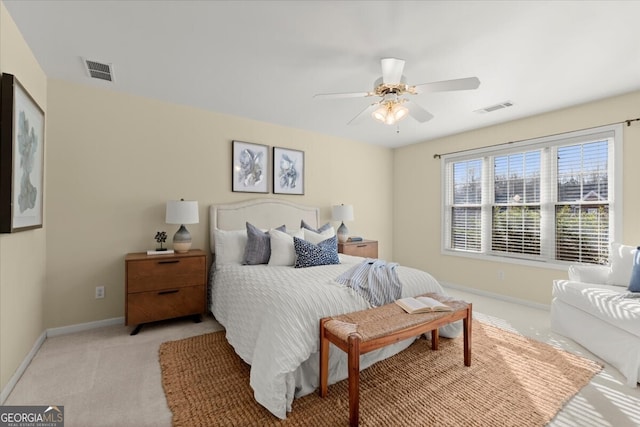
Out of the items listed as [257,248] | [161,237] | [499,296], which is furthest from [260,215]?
[499,296]

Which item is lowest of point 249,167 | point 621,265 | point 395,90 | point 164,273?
point 164,273

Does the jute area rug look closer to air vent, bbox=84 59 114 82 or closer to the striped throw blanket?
the striped throw blanket

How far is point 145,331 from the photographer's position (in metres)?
2.95

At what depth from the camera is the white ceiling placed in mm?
1874

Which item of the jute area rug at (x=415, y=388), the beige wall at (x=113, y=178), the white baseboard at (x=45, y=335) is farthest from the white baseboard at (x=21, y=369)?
the jute area rug at (x=415, y=388)

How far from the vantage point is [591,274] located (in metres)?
2.94

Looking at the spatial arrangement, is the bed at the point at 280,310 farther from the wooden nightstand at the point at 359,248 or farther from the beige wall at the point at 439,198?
the beige wall at the point at 439,198

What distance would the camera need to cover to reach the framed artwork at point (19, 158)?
5.90ft

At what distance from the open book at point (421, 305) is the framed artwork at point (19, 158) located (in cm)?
269

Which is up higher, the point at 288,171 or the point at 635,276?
the point at 288,171

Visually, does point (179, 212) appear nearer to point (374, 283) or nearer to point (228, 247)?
point (228, 247)

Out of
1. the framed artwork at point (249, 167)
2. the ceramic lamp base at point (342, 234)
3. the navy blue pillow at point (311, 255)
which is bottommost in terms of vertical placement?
the navy blue pillow at point (311, 255)

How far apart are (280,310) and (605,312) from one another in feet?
8.77

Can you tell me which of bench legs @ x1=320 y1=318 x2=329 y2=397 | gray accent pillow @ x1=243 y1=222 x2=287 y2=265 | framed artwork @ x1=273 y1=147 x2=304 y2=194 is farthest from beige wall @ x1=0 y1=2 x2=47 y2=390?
framed artwork @ x1=273 y1=147 x2=304 y2=194
